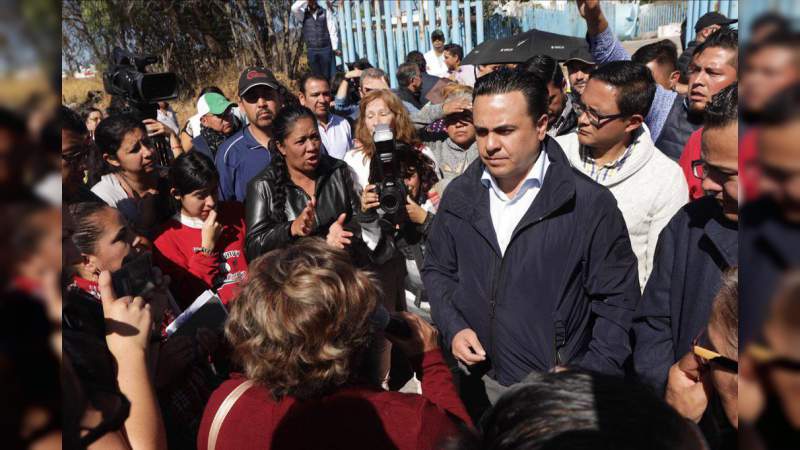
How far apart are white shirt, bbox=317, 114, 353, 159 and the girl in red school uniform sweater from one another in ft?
4.25

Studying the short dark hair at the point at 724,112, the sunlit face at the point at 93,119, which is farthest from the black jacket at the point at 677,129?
the sunlit face at the point at 93,119

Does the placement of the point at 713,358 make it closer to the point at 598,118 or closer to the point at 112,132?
the point at 598,118

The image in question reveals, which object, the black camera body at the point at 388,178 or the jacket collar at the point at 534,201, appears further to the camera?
the black camera body at the point at 388,178

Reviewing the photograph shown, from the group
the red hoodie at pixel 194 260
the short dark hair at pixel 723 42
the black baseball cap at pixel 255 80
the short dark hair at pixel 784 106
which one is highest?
the short dark hair at pixel 784 106

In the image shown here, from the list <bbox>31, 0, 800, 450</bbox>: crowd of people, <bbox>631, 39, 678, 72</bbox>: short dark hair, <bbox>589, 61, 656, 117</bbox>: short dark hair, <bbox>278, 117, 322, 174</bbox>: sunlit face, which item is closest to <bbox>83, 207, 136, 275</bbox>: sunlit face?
<bbox>31, 0, 800, 450</bbox>: crowd of people

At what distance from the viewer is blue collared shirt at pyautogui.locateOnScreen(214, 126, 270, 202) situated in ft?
11.4

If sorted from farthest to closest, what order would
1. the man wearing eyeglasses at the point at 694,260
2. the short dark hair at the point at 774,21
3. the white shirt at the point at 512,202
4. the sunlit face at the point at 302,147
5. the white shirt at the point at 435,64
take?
the white shirt at the point at 435,64
the sunlit face at the point at 302,147
the white shirt at the point at 512,202
the man wearing eyeglasses at the point at 694,260
the short dark hair at the point at 774,21

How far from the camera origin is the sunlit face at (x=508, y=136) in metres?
2.09

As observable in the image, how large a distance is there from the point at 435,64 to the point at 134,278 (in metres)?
7.68

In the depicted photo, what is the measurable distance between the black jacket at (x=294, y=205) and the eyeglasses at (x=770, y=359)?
2345 mm

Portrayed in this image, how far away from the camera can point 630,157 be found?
2.51m

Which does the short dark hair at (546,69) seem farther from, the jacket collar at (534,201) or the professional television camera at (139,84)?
the professional television camera at (139,84)

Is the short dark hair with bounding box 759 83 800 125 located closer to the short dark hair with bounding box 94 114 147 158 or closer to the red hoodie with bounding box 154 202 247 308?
the red hoodie with bounding box 154 202 247 308

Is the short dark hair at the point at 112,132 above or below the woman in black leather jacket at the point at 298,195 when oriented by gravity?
above
